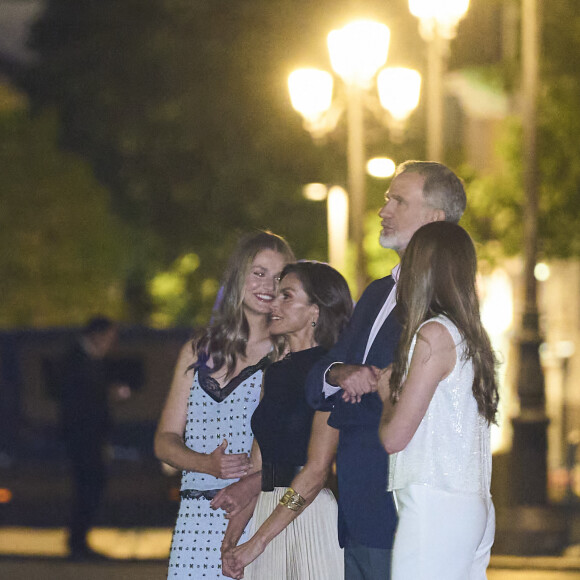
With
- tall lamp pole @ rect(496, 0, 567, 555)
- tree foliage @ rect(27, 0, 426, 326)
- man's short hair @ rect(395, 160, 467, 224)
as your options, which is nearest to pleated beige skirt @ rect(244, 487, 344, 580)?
man's short hair @ rect(395, 160, 467, 224)

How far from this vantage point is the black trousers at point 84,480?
9.45m

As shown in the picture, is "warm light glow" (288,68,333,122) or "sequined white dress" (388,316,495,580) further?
"warm light glow" (288,68,333,122)

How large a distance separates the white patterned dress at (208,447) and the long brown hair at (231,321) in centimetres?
7

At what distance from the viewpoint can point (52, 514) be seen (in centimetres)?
1145

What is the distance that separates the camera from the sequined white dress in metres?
3.17

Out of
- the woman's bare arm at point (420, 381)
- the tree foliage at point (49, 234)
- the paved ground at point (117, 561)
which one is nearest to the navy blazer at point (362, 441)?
the woman's bare arm at point (420, 381)

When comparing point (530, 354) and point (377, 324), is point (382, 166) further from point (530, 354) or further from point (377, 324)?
point (377, 324)

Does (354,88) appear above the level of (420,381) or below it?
above

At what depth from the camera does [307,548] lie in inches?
149

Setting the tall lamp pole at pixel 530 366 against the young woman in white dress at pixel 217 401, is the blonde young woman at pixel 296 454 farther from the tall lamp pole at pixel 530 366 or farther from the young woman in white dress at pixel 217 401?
the tall lamp pole at pixel 530 366

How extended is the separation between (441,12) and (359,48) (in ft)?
2.97

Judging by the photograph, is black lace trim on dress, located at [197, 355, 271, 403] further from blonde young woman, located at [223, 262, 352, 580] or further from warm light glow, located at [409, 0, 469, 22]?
warm light glow, located at [409, 0, 469, 22]

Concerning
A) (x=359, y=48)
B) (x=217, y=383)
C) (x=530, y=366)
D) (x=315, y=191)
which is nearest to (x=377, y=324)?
(x=217, y=383)

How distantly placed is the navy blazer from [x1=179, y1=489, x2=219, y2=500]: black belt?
0.62 metres
